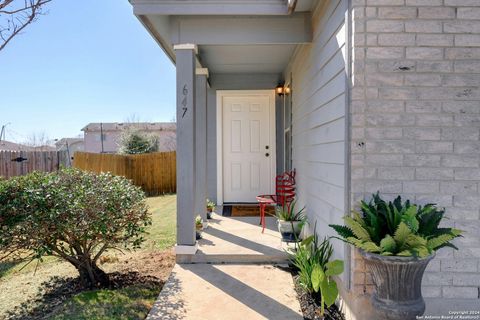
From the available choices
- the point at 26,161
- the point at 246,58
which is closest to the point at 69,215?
the point at 246,58

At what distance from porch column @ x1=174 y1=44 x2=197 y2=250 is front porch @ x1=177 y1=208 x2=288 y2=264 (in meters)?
0.20

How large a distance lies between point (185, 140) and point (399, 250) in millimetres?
2382

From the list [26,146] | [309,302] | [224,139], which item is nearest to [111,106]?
[26,146]

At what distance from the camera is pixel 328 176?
270 centimetres

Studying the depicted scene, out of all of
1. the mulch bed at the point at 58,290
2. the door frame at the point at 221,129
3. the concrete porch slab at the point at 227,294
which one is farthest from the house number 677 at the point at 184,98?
the door frame at the point at 221,129

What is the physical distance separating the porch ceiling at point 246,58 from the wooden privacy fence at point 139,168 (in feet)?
18.5

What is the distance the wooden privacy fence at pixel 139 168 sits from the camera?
10.4 metres

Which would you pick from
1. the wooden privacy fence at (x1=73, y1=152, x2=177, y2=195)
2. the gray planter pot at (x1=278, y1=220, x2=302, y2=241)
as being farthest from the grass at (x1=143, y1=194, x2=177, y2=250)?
the wooden privacy fence at (x1=73, y1=152, x2=177, y2=195)

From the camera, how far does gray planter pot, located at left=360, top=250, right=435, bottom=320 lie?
173cm

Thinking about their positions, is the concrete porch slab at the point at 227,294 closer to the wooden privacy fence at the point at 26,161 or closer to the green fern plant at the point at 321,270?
the green fern plant at the point at 321,270

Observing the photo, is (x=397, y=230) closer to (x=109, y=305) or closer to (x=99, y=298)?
(x=109, y=305)

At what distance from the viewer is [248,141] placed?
6148mm

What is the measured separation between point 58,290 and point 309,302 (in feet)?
7.78

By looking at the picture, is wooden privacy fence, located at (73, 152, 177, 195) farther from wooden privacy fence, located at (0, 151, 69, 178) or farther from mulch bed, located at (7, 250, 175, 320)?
mulch bed, located at (7, 250, 175, 320)
